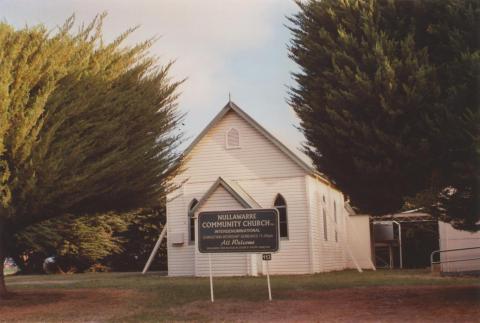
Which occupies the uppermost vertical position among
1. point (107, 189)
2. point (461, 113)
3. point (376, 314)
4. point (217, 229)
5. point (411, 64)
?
point (411, 64)

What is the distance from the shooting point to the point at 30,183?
53.0ft

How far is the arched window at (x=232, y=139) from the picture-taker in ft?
113

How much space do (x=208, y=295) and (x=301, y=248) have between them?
1404 cm

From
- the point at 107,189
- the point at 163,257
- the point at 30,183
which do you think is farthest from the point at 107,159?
the point at 163,257

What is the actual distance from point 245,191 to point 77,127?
56.8ft

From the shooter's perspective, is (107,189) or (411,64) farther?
(107,189)

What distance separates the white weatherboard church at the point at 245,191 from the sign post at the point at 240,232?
1301cm

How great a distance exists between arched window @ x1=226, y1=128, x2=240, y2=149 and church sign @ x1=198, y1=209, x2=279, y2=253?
15.5 m

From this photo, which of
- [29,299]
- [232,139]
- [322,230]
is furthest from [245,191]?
[29,299]

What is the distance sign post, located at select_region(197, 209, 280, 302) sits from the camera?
60.5ft

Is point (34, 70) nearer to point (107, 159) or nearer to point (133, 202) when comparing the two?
point (107, 159)

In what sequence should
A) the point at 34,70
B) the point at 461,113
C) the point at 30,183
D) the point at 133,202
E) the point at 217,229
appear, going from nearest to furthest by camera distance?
1. the point at 461,113
2. the point at 30,183
3. the point at 34,70
4. the point at 217,229
5. the point at 133,202

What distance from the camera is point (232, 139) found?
113ft

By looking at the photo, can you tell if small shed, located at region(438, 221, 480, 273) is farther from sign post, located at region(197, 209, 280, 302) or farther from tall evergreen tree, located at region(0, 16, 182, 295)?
tall evergreen tree, located at region(0, 16, 182, 295)
